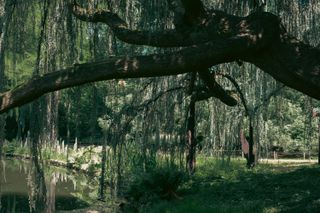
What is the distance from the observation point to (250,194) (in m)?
8.81

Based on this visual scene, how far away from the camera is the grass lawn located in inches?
299

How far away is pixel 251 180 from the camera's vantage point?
10586 millimetres

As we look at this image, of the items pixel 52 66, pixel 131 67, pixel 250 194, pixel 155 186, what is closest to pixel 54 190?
pixel 155 186

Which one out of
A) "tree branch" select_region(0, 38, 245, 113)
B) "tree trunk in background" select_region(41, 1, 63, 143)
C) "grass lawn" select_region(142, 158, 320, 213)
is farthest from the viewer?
"grass lawn" select_region(142, 158, 320, 213)

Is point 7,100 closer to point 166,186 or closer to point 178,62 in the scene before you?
point 178,62

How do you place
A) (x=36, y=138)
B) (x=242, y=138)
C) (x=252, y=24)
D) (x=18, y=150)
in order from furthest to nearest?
1. (x=18, y=150)
2. (x=242, y=138)
3. (x=36, y=138)
4. (x=252, y=24)

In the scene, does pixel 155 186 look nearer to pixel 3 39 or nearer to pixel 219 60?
pixel 3 39

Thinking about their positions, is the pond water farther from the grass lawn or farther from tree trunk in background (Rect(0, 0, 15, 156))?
tree trunk in background (Rect(0, 0, 15, 156))

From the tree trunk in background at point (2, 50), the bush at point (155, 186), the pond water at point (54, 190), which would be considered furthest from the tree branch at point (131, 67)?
the bush at point (155, 186)

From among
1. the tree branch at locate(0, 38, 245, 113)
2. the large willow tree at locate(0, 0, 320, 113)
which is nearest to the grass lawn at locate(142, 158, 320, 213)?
the large willow tree at locate(0, 0, 320, 113)

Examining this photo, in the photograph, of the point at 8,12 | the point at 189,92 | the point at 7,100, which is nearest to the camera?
the point at 7,100

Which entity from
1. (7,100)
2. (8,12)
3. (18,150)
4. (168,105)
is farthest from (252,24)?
(18,150)

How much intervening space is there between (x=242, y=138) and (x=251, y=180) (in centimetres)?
822

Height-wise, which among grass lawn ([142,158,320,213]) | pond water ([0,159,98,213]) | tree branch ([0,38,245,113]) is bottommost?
pond water ([0,159,98,213])
